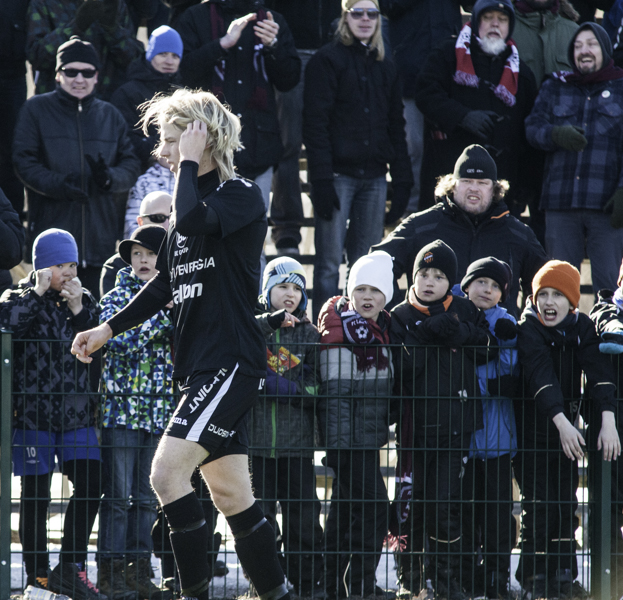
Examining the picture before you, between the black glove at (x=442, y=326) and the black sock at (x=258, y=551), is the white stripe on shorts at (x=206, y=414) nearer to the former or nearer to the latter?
the black sock at (x=258, y=551)

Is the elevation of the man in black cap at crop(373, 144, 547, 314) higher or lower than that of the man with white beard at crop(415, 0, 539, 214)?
lower

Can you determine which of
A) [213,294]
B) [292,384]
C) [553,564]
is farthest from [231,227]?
[553,564]

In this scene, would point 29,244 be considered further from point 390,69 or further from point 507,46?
point 507,46

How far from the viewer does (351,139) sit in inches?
315

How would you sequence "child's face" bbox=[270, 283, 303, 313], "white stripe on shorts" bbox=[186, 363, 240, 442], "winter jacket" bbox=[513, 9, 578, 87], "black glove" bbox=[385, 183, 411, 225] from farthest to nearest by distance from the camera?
"winter jacket" bbox=[513, 9, 578, 87] < "black glove" bbox=[385, 183, 411, 225] < "child's face" bbox=[270, 283, 303, 313] < "white stripe on shorts" bbox=[186, 363, 240, 442]

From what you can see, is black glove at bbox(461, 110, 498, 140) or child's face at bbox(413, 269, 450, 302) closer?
child's face at bbox(413, 269, 450, 302)

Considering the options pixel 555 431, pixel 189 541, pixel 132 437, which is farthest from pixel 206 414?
pixel 555 431

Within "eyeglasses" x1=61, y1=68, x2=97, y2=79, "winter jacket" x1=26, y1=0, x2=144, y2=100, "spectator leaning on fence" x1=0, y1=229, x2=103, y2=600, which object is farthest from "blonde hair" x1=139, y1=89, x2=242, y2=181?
"winter jacket" x1=26, y1=0, x2=144, y2=100

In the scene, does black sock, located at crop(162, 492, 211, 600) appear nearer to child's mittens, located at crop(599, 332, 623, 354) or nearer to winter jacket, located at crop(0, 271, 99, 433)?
winter jacket, located at crop(0, 271, 99, 433)

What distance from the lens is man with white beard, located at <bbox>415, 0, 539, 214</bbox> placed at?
25.8 feet

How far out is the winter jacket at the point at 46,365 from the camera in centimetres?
522

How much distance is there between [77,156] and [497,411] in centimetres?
384

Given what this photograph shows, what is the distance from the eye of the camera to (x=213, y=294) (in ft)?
13.8

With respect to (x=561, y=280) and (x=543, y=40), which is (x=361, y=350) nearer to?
(x=561, y=280)
